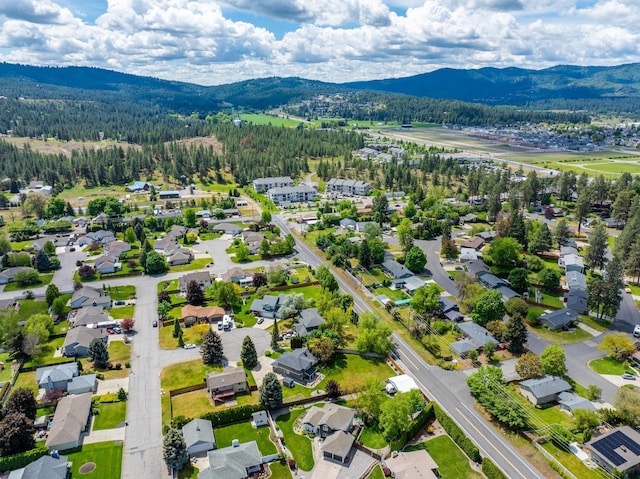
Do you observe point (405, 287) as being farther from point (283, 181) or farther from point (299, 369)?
point (283, 181)

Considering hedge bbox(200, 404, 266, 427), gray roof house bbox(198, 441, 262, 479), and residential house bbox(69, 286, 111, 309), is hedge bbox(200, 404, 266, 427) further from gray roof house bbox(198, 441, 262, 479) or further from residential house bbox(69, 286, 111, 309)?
residential house bbox(69, 286, 111, 309)

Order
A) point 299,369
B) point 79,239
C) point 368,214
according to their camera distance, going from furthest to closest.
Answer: point 368,214
point 79,239
point 299,369

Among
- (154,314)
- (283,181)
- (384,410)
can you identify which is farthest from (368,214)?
(384,410)

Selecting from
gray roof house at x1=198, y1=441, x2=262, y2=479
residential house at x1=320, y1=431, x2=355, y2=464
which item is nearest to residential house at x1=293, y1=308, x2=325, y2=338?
residential house at x1=320, y1=431, x2=355, y2=464

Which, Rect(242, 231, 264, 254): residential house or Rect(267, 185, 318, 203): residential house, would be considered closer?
Rect(242, 231, 264, 254): residential house

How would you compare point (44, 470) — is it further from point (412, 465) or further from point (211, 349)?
point (412, 465)

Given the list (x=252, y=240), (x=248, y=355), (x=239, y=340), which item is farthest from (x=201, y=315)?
(x=252, y=240)

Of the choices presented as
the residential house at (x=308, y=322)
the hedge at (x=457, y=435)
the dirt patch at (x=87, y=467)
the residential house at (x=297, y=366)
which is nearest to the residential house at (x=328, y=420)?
the residential house at (x=297, y=366)
